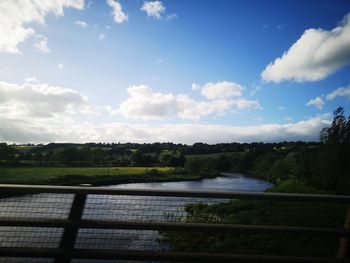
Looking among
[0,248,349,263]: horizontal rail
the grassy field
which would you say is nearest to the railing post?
[0,248,349,263]: horizontal rail

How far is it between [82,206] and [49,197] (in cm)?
58

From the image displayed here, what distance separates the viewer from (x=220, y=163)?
5974 inches

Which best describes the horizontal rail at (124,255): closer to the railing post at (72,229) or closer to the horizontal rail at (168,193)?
the railing post at (72,229)

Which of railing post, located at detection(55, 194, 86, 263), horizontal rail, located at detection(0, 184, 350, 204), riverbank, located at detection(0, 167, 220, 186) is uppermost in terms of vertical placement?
horizontal rail, located at detection(0, 184, 350, 204)

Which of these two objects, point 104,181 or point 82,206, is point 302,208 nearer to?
point 82,206

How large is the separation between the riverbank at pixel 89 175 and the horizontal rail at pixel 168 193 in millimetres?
34030

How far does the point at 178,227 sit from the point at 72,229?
1282mm

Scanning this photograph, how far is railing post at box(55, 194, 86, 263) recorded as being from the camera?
4797mm

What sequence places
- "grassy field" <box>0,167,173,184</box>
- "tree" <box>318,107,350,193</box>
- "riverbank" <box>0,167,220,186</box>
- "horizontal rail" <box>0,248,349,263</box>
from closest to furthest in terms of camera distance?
"horizontal rail" <box>0,248,349,263</box> < "grassy field" <box>0,167,173,184</box> < "riverbank" <box>0,167,220,186</box> < "tree" <box>318,107,350,193</box>

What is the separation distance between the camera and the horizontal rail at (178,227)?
473cm

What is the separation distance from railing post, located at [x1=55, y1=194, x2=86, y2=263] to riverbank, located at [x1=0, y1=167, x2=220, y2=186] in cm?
3393

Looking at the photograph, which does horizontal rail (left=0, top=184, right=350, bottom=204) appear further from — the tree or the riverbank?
the tree

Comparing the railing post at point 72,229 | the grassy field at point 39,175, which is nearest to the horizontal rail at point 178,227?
the railing post at point 72,229

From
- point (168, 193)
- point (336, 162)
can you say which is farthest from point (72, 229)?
point (336, 162)
